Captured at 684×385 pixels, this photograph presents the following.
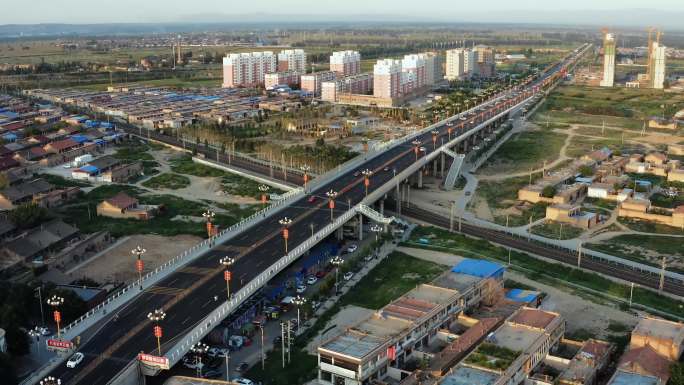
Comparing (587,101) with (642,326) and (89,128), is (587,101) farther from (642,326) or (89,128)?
(642,326)

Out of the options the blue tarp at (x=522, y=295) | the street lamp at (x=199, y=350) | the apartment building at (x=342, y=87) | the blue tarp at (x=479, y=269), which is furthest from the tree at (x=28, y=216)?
the apartment building at (x=342, y=87)

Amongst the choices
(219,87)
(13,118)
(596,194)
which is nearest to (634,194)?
(596,194)

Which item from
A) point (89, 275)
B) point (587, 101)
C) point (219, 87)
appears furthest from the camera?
point (219, 87)

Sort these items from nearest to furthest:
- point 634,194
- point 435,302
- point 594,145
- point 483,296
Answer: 1. point 435,302
2. point 483,296
3. point 634,194
4. point 594,145

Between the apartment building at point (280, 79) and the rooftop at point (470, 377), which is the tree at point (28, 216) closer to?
the rooftop at point (470, 377)

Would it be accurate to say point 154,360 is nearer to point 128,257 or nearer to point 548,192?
point 128,257

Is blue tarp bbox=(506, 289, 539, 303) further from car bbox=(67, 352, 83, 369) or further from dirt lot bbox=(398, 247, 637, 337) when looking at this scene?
car bbox=(67, 352, 83, 369)

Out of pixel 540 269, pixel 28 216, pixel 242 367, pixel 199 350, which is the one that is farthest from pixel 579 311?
pixel 28 216
